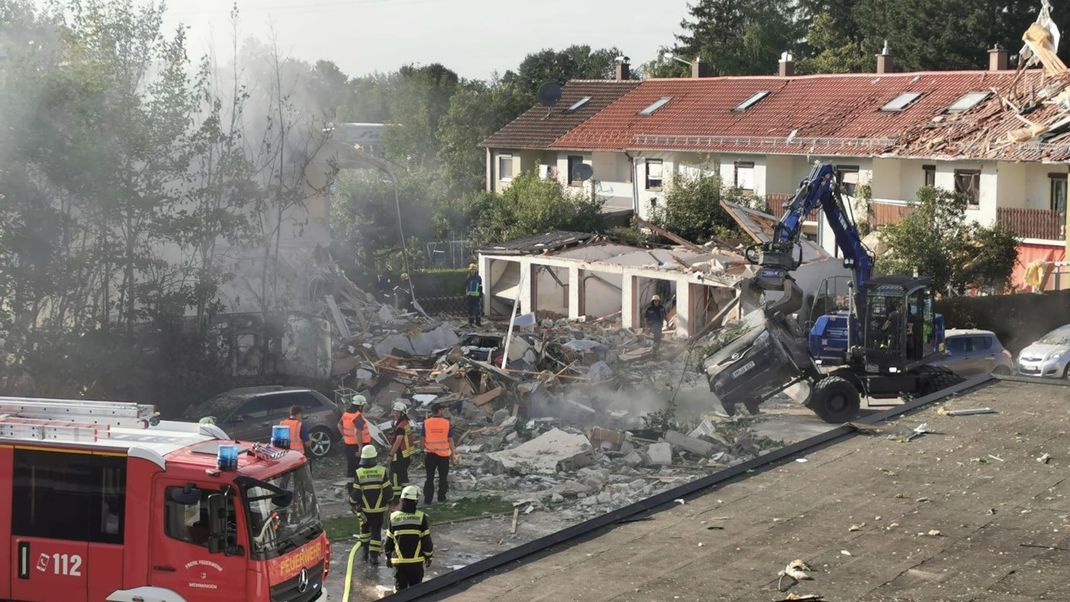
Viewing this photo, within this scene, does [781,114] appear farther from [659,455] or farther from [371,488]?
[371,488]

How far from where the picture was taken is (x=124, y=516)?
1139cm

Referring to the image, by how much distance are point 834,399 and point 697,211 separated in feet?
60.5

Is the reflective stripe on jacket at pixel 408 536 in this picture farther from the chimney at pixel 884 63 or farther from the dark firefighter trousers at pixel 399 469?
the chimney at pixel 884 63

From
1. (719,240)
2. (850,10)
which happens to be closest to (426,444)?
(719,240)

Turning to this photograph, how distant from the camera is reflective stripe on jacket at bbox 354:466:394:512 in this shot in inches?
571

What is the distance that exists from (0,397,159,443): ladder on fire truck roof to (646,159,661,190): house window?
118 feet

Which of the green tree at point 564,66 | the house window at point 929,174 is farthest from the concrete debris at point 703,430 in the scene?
the green tree at point 564,66

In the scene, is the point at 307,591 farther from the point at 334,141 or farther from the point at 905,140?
the point at 905,140

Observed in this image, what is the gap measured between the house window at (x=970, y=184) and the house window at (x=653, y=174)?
38.8 feet

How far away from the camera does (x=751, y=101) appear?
4728cm

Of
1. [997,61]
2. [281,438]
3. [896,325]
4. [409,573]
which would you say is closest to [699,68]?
[997,61]

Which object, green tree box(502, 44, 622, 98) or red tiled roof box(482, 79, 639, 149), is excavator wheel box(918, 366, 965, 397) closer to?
red tiled roof box(482, 79, 639, 149)

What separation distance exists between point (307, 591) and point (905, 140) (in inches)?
1229

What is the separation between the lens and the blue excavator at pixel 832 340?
2248 centimetres
